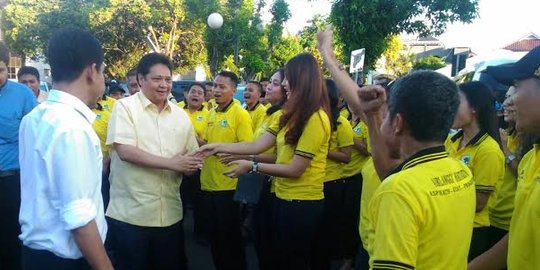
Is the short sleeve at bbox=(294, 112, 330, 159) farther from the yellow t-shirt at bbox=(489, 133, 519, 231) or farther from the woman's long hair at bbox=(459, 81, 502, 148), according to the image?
the yellow t-shirt at bbox=(489, 133, 519, 231)

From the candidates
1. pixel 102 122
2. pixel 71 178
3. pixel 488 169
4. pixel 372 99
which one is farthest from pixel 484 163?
pixel 102 122

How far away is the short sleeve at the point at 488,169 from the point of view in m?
3.07

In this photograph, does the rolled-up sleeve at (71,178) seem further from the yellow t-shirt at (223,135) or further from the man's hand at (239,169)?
the yellow t-shirt at (223,135)

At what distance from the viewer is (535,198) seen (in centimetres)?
189

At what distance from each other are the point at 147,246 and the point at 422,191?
219 cm

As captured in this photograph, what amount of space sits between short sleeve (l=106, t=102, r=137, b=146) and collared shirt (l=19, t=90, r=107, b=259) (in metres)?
0.89

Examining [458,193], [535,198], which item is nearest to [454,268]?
[458,193]

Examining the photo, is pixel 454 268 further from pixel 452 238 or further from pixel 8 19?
pixel 8 19

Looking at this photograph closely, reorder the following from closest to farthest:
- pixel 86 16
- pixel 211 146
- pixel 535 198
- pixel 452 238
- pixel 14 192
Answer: pixel 452 238 < pixel 535 198 < pixel 211 146 < pixel 14 192 < pixel 86 16

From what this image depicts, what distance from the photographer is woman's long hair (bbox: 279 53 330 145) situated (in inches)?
134

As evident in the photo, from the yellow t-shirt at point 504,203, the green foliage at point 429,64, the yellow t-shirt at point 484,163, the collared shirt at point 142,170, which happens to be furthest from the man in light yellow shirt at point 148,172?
the green foliage at point 429,64

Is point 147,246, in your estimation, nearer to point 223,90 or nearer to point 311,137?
point 311,137

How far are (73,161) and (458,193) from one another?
153 centimetres

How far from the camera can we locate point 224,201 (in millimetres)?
4426
